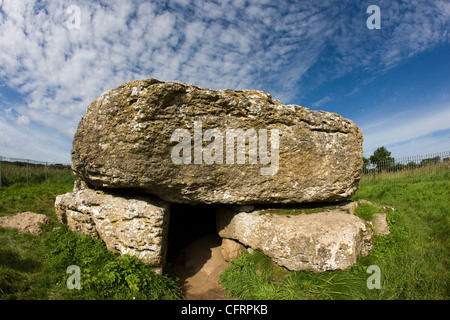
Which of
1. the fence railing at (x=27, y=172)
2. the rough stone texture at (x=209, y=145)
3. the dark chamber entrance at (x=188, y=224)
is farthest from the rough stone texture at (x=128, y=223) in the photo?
the fence railing at (x=27, y=172)

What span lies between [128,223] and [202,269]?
202cm

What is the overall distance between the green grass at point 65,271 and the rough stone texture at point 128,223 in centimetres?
18

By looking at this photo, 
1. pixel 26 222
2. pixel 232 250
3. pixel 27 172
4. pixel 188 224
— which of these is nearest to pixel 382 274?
pixel 232 250

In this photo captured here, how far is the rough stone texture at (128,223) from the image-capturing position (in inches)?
165

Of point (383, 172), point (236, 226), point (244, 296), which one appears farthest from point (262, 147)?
point (383, 172)

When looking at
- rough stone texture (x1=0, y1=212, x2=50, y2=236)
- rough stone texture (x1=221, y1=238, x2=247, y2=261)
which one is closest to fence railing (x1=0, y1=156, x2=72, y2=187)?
rough stone texture (x1=0, y1=212, x2=50, y2=236)

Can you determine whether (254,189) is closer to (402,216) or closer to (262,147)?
(262,147)

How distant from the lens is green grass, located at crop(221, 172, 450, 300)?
372cm

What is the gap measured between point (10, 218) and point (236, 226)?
18.1 feet

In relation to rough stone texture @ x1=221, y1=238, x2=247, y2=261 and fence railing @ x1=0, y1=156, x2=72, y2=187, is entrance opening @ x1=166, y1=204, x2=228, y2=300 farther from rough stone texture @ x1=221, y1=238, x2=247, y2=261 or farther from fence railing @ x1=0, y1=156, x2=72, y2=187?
fence railing @ x1=0, y1=156, x2=72, y2=187

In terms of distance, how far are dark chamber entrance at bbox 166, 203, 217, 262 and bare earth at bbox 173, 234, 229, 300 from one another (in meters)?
0.59

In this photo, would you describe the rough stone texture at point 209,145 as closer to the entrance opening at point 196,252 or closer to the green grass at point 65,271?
the green grass at point 65,271

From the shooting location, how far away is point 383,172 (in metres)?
13.6

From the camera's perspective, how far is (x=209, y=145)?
4.33 metres
